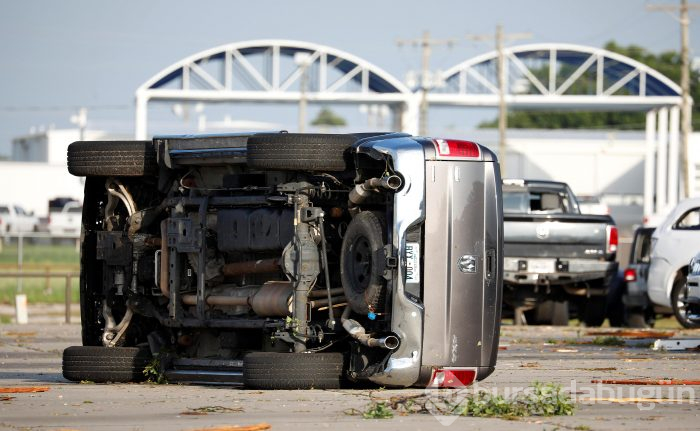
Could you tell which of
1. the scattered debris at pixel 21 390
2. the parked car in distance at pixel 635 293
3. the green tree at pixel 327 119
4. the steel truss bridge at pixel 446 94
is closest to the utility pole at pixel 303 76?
the steel truss bridge at pixel 446 94

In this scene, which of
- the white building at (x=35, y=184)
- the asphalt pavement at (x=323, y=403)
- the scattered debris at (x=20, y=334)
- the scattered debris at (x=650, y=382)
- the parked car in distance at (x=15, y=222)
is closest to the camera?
the asphalt pavement at (x=323, y=403)

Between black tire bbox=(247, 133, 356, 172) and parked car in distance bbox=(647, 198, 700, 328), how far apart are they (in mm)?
10644

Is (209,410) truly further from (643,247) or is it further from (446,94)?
(446,94)

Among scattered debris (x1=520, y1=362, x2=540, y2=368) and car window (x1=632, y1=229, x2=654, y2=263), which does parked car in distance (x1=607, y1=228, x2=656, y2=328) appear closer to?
car window (x1=632, y1=229, x2=654, y2=263)

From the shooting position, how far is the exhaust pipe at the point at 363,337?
32.6ft

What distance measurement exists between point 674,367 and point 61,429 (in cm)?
679

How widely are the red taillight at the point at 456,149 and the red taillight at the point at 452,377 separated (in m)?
1.66

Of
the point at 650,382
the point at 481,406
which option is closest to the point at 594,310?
the point at 650,382

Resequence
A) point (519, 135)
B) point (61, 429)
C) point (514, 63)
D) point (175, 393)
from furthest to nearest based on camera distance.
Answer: point (519, 135), point (514, 63), point (175, 393), point (61, 429)

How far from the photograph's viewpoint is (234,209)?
37.0ft

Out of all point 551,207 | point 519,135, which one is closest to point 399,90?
point 519,135

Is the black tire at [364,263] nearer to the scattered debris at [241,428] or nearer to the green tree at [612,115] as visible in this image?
the scattered debris at [241,428]

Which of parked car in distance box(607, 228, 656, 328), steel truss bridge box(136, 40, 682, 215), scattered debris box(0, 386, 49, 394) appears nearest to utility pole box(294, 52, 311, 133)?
steel truss bridge box(136, 40, 682, 215)

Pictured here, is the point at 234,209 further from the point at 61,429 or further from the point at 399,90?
the point at 399,90
